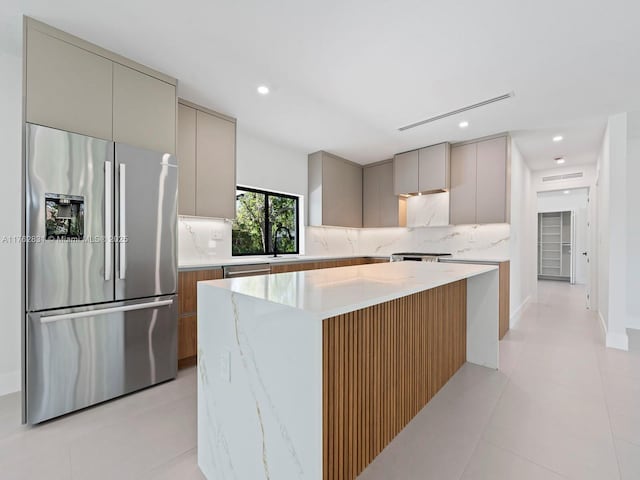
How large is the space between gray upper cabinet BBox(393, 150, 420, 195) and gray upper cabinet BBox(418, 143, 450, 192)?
75 millimetres

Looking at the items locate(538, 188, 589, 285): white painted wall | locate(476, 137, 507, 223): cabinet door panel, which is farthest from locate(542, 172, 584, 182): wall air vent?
locate(476, 137, 507, 223): cabinet door panel

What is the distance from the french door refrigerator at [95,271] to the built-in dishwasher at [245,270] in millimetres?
576

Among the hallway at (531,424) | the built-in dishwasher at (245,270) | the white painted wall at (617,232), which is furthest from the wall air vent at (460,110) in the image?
the hallway at (531,424)

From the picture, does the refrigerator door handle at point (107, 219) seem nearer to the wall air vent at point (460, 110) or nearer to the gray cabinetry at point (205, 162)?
the gray cabinetry at point (205, 162)

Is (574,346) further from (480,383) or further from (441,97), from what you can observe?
(441,97)

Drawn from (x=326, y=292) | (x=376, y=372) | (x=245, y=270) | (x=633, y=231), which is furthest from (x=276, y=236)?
(x=633, y=231)

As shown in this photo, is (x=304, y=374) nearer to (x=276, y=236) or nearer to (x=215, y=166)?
(x=215, y=166)

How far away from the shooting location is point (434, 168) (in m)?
4.23

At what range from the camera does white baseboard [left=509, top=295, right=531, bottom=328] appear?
403 cm

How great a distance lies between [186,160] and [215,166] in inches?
12.5

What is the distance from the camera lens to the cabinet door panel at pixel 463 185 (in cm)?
403

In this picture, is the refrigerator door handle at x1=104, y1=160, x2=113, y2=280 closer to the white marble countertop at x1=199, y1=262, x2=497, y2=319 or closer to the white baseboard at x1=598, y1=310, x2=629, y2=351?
the white marble countertop at x1=199, y1=262, x2=497, y2=319

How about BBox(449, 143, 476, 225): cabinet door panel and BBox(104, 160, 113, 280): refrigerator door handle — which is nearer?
BBox(104, 160, 113, 280): refrigerator door handle

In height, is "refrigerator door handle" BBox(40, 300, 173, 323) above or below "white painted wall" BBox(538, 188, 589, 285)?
below
